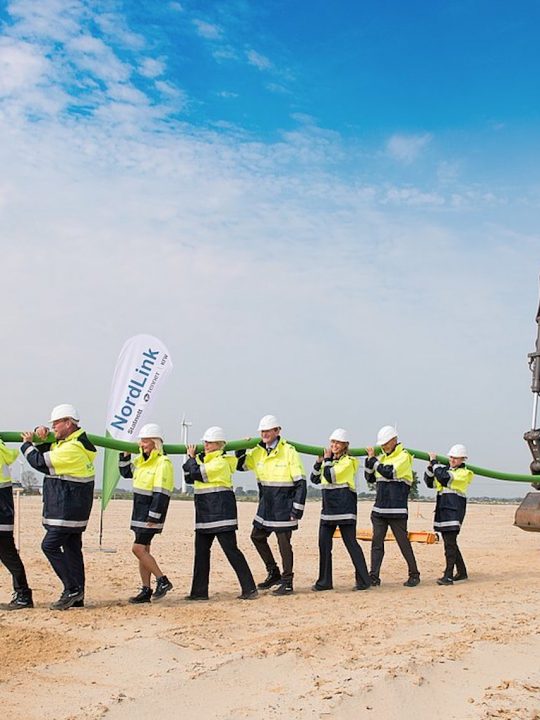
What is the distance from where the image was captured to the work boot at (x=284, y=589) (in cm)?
1016

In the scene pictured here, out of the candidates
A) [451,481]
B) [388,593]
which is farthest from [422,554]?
[388,593]

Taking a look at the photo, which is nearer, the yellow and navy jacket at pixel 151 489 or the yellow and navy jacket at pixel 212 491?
the yellow and navy jacket at pixel 151 489

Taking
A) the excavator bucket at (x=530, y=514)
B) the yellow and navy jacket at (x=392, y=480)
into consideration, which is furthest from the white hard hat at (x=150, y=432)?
the excavator bucket at (x=530, y=514)

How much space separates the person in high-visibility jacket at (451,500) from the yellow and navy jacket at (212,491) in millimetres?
3469

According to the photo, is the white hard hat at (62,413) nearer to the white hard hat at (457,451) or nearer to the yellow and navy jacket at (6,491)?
the yellow and navy jacket at (6,491)

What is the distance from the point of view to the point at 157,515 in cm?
919

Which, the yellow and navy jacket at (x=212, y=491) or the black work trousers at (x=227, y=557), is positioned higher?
the yellow and navy jacket at (x=212, y=491)

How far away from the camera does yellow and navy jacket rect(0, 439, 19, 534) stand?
875 cm

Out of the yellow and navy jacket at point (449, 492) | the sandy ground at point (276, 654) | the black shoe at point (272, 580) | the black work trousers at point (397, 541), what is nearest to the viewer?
the sandy ground at point (276, 654)

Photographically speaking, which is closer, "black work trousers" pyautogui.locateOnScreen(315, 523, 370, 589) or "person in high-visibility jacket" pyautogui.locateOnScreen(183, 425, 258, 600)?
"person in high-visibility jacket" pyautogui.locateOnScreen(183, 425, 258, 600)

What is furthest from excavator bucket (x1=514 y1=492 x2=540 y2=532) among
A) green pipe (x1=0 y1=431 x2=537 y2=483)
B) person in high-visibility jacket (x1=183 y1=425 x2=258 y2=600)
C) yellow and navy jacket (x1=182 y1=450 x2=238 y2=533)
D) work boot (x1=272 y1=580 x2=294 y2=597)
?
yellow and navy jacket (x1=182 y1=450 x2=238 y2=533)

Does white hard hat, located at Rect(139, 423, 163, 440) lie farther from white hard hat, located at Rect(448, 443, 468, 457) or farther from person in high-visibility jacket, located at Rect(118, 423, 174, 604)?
white hard hat, located at Rect(448, 443, 468, 457)

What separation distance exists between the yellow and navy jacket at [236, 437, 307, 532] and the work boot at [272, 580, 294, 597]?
25.7 inches

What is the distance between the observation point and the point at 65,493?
873cm
